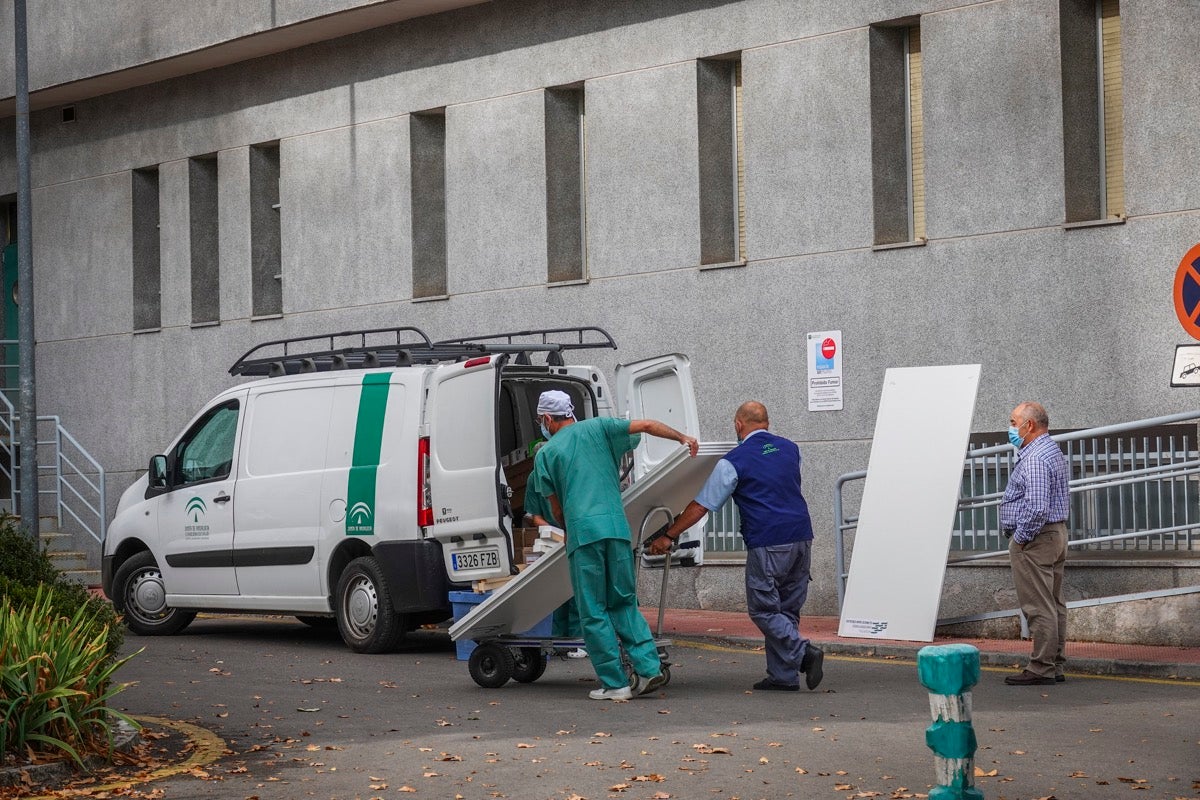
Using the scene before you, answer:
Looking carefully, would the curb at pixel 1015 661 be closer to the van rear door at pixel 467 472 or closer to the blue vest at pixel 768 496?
the blue vest at pixel 768 496

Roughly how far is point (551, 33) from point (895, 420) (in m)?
6.78

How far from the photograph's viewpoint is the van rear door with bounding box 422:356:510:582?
A: 12461 millimetres

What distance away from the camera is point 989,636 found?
45.3 feet

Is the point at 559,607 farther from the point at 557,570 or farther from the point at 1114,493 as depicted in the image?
the point at 1114,493

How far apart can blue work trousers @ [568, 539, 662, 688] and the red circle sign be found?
4.30 m

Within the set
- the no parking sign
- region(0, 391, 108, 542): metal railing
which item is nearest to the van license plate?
the no parking sign

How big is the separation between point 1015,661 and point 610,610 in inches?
131

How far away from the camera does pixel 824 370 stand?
16719 millimetres

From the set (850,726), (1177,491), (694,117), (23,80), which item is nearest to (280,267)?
(23,80)

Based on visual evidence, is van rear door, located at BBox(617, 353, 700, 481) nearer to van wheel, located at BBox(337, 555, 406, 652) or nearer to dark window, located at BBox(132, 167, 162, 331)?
van wheel, located at BBox(337, 555, 406, 652)

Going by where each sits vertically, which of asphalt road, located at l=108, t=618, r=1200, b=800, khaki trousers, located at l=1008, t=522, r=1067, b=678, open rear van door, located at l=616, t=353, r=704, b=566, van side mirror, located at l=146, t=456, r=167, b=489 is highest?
open rear van door, located at l=616, t=353, r=704, b=566

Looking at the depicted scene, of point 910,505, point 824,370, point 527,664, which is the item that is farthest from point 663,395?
point 824,370

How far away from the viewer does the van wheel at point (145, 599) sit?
49.8ft

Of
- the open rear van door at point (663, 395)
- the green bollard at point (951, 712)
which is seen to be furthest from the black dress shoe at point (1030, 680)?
the green bollard at point (951, 712)
